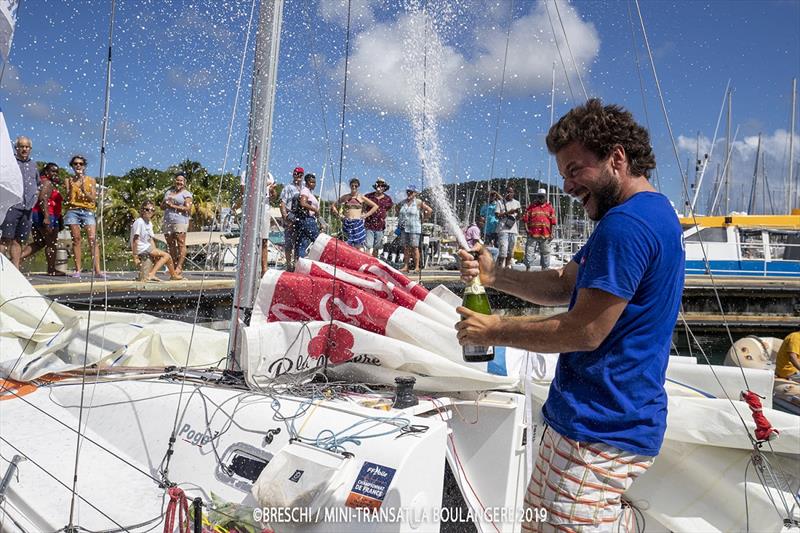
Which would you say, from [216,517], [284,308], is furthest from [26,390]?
[216,517]

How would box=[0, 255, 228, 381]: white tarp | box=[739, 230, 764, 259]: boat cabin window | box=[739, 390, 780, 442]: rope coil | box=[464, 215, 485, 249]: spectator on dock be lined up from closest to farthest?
box=[739, 390, 780, 442]: rope coil → box=[0, 255, 228, 381]: white tarp → box=[464, 215, 485, 249]: spectator on dock → box=[739, 230, 764, 259]: boat cabin window

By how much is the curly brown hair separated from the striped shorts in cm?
81

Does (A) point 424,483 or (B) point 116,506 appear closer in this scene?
(A) point 424,483

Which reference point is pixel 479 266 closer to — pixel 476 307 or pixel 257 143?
pixel 476 307

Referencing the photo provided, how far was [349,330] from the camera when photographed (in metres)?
3.08

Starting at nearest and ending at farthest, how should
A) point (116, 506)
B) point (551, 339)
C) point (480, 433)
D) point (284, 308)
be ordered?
1. point (551, 339)
2. point (116, 506)
3. point (480, 433)
4. point (284, 308)

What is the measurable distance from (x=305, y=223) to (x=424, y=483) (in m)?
7.66

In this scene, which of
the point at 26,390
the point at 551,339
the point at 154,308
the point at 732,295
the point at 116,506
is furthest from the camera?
the point at 732,295

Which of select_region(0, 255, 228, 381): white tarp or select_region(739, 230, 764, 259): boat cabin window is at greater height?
select_region(739, 230, 764, 259): boat cabin window

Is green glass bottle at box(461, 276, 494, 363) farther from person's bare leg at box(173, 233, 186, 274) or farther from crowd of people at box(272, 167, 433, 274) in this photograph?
person's bare leg at box(173, 233, 186, 274)

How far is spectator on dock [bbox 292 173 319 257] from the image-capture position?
9.34 metres

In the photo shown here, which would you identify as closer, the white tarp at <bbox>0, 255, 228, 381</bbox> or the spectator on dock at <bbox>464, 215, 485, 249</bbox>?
the white tarp at <bbox>0, 255, 228, 381</bbox>

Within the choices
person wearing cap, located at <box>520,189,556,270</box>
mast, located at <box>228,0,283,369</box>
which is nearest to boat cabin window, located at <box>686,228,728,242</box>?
person wearing cap, located at <box>520,189,556,270</box>

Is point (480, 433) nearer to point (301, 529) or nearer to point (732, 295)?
point (301, 529)
